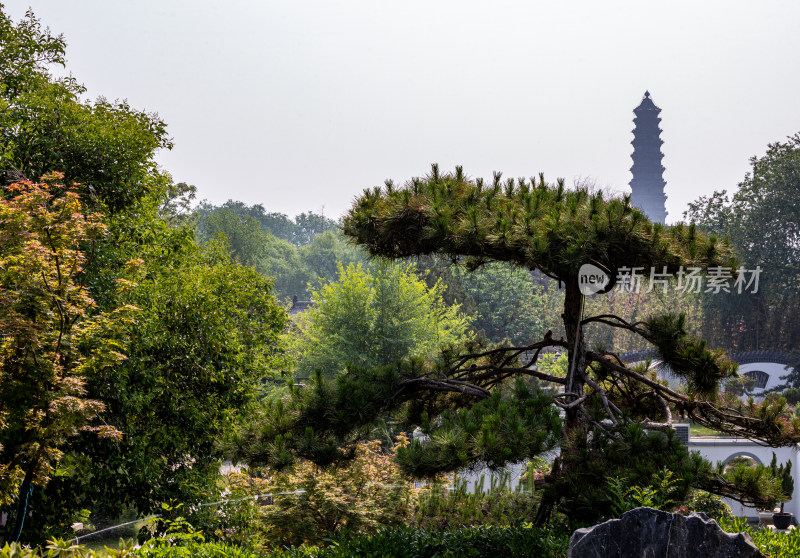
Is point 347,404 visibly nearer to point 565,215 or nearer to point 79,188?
point 565,215

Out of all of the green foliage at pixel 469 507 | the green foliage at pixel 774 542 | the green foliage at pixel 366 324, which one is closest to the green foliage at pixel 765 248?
the green foliage at pixel 366 324

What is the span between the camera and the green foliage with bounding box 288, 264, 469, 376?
20766 mm

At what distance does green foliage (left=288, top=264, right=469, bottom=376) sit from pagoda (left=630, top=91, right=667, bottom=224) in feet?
246

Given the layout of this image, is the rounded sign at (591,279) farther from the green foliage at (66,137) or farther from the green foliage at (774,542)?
the green foliage at (66,137)

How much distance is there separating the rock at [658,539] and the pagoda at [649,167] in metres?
90.1

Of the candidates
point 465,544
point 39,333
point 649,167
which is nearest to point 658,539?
point 465,544

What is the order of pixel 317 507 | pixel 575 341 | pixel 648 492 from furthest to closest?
pixel 317 507 → pixel 575 341 → pixel 648 492

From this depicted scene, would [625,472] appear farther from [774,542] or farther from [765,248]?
[765,248]

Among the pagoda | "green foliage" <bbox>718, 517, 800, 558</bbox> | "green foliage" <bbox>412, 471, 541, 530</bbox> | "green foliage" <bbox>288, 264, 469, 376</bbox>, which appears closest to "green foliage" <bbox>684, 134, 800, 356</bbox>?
"green foliage" <bbox>288, 264, 469, 376</bbox>

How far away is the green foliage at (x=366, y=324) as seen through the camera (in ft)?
68.1

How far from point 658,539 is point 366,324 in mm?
16675

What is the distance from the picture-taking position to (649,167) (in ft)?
295

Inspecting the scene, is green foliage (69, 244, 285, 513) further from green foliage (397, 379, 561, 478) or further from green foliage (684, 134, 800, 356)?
green foliage (684, 134, 800, 356)

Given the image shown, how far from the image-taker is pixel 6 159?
9.29 meters
